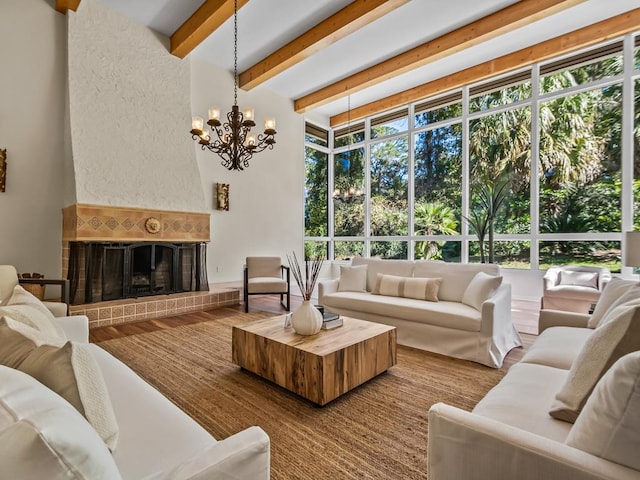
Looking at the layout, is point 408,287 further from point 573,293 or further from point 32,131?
point 32,131

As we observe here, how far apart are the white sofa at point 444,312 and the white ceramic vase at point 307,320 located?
1.13 metres

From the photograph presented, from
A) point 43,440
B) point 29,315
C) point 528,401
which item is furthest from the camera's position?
point 29,315

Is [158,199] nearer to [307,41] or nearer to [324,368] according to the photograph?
[307,41]

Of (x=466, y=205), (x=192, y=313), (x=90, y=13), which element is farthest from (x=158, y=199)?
(x=466, y=205)

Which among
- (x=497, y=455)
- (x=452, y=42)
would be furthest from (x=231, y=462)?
(x=452, y=42)

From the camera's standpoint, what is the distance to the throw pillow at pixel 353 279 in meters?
4.00

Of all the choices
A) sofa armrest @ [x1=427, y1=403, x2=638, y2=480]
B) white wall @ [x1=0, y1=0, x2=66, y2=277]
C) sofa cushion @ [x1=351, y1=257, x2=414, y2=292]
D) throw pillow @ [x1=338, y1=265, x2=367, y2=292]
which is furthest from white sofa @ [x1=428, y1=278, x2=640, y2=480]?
white wall @ [x1=0, y1=0, x2=66, y2=277]

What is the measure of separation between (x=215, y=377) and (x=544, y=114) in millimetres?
6149

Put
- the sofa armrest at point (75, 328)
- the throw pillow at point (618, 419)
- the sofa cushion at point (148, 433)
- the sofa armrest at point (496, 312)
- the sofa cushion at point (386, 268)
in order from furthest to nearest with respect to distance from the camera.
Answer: the sofa cushion at point (386, 268), the sofa armrest at point (496, 312), the sofa armrest at point (75, 328), the sofa cushion at point (148, 433), the throw pillow at point (618, 419)

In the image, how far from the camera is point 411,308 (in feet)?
10.5

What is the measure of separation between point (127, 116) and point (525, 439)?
540 cm

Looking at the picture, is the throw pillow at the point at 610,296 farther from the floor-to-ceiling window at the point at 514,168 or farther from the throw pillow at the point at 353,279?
the floor-to-ceiling window at the point at 514,168

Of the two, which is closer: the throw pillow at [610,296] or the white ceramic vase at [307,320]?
the throw pillow at [610,296]

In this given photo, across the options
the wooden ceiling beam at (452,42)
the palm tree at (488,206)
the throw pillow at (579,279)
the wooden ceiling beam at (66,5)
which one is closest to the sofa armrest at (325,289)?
the palm tree at (488,206)
